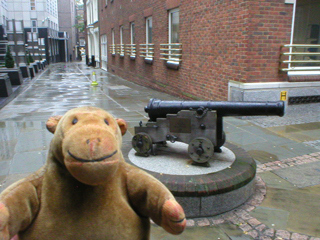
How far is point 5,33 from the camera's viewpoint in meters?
18.3

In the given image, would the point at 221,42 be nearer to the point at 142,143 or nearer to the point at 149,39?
the point at 142,143

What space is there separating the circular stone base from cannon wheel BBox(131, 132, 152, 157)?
0.29ft

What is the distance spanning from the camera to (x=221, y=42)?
8.06 m

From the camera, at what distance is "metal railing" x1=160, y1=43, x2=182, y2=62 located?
1074 cm

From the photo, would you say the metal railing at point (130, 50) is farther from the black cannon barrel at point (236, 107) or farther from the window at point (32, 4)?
the window at point (32, 4)

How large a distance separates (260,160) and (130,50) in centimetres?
1419

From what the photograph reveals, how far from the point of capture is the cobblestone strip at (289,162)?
183 inches

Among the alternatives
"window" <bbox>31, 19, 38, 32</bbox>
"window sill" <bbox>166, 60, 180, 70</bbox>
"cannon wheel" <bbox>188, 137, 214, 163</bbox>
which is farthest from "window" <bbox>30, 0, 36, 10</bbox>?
"cannon wheel" <bbox>188, 137, 214, 163</bbox>

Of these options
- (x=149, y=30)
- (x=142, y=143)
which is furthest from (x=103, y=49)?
(x=142, y=143)

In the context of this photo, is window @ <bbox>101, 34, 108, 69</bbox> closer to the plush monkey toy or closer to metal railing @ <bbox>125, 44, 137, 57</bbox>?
metal railing @ <bbox>125, 44, 137, 57</bbox>

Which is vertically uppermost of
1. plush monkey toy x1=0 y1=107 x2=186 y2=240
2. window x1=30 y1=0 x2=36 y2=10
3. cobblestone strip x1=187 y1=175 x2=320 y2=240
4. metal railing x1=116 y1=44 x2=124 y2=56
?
window x1=30 y1=0 x2=36 y2=10

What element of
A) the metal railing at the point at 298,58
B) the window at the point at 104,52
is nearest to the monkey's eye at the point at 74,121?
the metal railing at the point at 298,58

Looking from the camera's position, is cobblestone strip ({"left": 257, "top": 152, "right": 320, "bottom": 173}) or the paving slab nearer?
the paving slab

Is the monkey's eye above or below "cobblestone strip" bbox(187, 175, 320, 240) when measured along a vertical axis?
above
